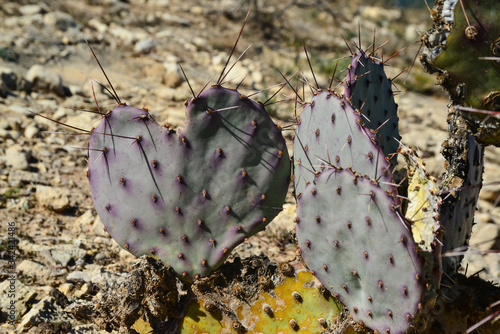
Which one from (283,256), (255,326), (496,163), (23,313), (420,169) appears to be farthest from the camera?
(496,163)

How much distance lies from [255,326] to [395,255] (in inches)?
25.0

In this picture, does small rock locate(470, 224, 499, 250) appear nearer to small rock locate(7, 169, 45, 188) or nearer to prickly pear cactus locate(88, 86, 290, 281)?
prickly pear cactus locate(88, 86, 290, 281)

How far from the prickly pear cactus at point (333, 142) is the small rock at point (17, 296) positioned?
52.3 inches

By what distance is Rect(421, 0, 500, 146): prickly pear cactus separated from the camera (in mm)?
1994

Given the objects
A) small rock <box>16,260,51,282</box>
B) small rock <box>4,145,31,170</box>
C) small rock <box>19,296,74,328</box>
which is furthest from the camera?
small rock <box>4,145,31,170</box>

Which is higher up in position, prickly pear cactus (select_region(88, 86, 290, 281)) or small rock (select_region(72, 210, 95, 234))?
Result: prickly pear cactus (select_region(88, 86, 290, 281))

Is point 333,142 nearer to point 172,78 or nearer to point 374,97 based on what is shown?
point 374,97

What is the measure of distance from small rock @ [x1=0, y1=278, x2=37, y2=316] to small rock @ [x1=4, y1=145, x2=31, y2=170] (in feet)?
4.45

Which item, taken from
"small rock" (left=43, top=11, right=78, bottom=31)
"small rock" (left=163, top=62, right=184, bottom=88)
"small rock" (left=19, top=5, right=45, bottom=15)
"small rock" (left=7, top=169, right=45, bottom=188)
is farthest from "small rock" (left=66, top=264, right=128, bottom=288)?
"small rock" (left=19, top=5, right=45, bottom=15)

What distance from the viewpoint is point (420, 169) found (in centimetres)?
192

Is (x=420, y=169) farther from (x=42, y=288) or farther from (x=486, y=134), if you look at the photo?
(x=42, y=288)

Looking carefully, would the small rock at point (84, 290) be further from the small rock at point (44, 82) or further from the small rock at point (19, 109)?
the small rock at point (44, 82)

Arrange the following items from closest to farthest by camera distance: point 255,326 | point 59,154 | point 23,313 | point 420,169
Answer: point 420,169, point 255,326, point 23,313, point 59,154

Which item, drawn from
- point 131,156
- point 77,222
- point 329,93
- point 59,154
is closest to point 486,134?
point 329,93
